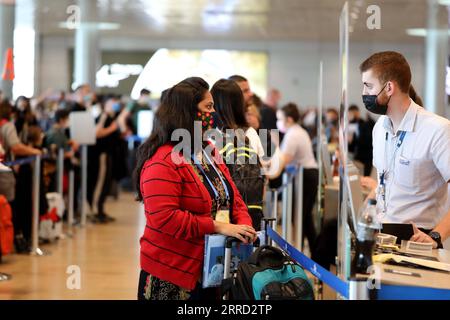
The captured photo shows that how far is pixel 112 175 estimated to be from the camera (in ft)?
39.5

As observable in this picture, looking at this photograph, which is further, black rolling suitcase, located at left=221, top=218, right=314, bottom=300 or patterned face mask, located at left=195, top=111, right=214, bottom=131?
patterned face mask, located at left=195, top=111, right=214, bottom=131

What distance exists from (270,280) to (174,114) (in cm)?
83

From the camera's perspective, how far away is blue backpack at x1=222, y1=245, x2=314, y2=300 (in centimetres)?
282

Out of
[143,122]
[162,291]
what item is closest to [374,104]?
[162,291]

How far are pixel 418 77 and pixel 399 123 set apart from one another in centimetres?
2260

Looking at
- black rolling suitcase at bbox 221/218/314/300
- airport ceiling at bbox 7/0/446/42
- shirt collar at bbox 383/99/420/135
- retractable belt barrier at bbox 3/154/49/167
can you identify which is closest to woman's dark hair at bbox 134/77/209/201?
black rolling suitcase at bbox 221/218/314/300

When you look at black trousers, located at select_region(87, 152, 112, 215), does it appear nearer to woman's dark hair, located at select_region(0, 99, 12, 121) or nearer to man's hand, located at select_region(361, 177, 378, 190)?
woman's dark hair, located at select_region(0, 99, 12, 121)

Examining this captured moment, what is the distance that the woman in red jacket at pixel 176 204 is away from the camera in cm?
316

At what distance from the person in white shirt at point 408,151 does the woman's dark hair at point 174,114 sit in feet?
2.50

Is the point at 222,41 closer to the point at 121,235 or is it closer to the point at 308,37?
the point at 308,37

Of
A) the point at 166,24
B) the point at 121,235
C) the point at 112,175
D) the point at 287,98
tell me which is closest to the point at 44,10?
the point at 166,24

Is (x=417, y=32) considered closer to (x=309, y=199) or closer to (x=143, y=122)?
(x=143, y=122)

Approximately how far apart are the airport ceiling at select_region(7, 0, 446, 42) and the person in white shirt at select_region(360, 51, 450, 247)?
1114cm

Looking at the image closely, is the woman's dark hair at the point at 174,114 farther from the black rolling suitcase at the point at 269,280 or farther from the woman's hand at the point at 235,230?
the black rolling suitcase at the point at 269,280
